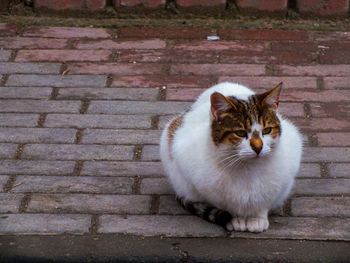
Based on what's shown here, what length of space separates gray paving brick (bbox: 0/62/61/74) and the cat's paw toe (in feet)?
6.85

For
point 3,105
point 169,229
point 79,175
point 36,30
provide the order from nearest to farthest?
point 169,229 → point 79,175 → point 3,105 → point 36,30

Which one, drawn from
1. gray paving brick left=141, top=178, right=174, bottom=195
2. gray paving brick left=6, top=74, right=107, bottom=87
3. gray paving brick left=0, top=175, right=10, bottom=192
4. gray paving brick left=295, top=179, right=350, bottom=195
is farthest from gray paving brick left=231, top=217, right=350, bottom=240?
gray paving brick left=6, top=74, right=107, bottom=87

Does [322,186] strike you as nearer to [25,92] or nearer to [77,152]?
[77,152]

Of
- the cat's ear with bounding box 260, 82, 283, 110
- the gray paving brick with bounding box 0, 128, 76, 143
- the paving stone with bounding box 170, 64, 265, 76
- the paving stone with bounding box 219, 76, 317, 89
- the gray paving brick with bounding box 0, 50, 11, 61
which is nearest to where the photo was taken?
the cat's ear with bounding box 260, 82, 283, 110

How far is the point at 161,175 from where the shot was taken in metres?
4.68

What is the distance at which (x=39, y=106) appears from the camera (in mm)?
5375

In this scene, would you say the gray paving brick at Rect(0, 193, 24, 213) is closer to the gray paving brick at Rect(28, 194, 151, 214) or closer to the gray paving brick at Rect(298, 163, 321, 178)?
the gray paving brick at Rect(28, 194, 151, 214)

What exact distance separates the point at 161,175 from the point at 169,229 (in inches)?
20.9

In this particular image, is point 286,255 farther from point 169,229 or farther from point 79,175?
point 79,175

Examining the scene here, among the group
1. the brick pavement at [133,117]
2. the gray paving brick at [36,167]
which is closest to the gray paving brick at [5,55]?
the brick pavement at [133,117]

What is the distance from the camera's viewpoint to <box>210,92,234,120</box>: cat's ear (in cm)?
392

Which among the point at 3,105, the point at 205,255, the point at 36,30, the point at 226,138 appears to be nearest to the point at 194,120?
the point at 226,138

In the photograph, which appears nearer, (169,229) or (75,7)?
(169,229)

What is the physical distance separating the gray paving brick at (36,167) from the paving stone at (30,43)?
1530 mm
